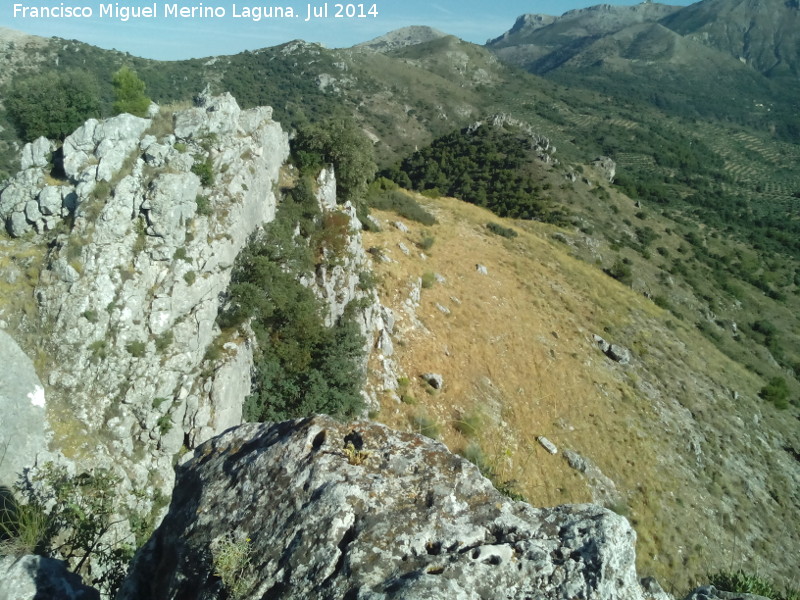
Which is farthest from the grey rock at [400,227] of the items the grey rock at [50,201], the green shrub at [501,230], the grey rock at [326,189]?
the grey rock at [50,201]

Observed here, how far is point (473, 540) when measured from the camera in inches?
142

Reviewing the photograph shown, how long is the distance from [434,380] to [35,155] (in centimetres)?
1558

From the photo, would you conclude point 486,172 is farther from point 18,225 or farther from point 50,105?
point 18,225

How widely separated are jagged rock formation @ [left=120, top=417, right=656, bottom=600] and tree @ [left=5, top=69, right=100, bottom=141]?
657 inches

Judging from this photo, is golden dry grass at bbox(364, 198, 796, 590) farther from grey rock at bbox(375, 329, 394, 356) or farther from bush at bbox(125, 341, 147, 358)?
bush at bbox(125, 341, 147, 358)

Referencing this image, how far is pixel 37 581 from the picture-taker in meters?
4.09

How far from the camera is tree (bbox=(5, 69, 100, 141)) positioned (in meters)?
15.9

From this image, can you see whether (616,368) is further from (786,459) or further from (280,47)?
(280,47)

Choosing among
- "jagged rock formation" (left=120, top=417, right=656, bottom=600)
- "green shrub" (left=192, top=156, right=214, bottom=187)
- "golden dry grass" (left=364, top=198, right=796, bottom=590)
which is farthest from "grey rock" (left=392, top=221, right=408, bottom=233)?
"jagged rock formation" (left=120, top=417, right=656, bottom=600)

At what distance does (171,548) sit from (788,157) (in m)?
183

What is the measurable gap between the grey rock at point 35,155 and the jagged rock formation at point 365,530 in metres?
15.1

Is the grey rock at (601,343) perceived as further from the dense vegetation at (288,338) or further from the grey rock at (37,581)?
the grey rock at (37,581)

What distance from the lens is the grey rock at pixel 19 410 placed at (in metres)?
9.57

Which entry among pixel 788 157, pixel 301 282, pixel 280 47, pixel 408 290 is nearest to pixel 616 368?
pixel 408 290
